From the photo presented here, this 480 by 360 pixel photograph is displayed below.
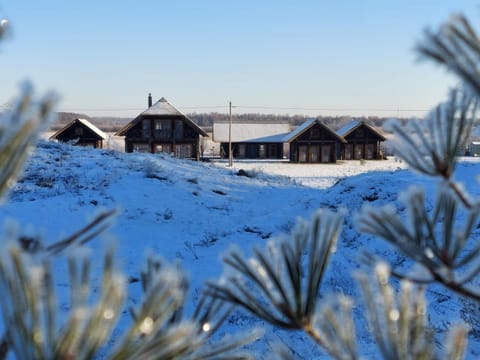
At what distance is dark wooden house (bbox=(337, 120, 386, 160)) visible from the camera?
4366 centimetres

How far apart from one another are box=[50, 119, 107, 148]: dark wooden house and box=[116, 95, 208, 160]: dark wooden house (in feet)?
10.1

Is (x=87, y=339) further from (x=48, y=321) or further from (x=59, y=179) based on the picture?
(x=59, y=179)

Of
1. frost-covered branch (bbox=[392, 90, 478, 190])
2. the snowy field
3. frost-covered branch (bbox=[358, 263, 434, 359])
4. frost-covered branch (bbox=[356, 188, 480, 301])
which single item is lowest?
the snowy field

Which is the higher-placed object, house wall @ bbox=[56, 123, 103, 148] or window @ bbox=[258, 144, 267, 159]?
house wall @ bbox=[56, 123, 103, 148]

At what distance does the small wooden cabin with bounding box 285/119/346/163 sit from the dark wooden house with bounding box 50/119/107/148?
16.1 meters

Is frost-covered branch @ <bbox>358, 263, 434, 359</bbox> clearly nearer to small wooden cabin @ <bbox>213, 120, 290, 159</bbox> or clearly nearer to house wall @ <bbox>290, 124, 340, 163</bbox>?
house wall @ <bbox>290, 124, 340, 163</bbox>

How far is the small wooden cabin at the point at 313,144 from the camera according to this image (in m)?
40.5

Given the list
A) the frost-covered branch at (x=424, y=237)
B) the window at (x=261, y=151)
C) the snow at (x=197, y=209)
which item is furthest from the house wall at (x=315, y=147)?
the frost-covered branch at (x=424, y=237)

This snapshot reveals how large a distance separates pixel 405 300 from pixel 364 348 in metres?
4.17

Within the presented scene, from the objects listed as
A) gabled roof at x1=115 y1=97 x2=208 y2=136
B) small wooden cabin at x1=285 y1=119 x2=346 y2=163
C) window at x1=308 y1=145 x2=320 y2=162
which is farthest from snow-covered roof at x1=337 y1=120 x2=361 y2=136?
gabled roof at x1=115 y1=97 x2=208 y2=136

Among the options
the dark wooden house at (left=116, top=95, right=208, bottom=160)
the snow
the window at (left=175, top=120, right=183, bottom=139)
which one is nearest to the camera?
the snow

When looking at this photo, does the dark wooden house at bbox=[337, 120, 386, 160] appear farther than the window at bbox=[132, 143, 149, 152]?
Yes

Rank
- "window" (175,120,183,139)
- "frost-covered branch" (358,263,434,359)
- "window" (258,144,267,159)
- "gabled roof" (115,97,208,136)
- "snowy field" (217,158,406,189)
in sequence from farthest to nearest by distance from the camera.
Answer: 1. "window" (258,144,267,159)
2. "window" (175,120,183,139)
3. "gabled roof" (115,97,208,136)
4. "snowy field" (217,158,406,189)
5. "frost-covered branch" (358,263,434,359)

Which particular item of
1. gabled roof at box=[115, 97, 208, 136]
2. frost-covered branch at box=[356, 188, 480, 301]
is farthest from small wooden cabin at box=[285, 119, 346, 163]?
frost-covered branch at box=[356, 188, 480, 301]
